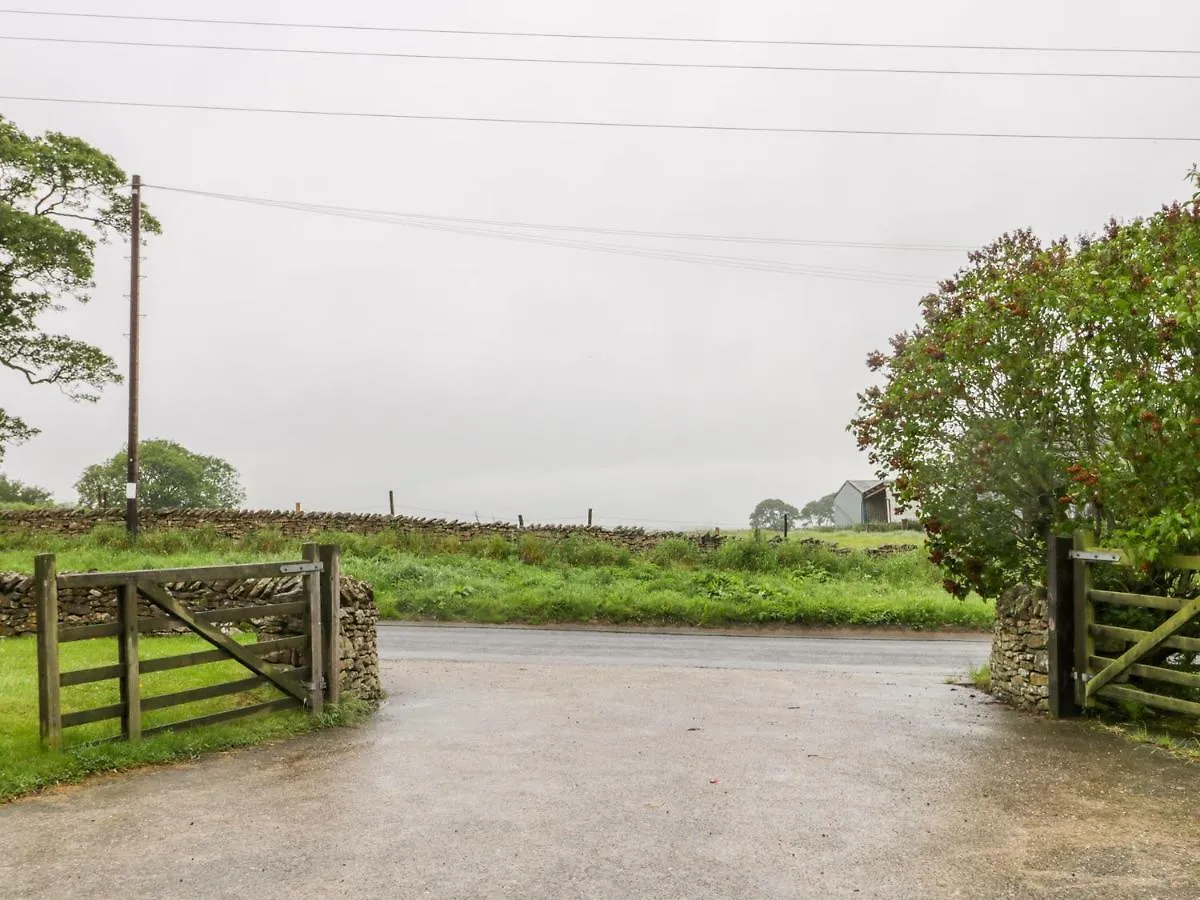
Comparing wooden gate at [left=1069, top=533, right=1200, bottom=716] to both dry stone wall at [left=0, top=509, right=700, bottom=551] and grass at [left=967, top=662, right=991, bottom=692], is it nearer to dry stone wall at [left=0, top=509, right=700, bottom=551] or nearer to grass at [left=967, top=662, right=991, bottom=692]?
grass at [left=967, top=662, right=991, bottom=692]

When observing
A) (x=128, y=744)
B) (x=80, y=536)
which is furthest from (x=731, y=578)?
(x=80, y=536)

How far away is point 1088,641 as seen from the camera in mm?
10320

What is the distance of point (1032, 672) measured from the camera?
11.2m

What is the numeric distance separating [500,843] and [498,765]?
222 cm

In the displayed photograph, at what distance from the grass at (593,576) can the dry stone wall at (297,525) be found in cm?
87

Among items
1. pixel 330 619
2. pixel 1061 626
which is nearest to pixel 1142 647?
pixel 1061 626

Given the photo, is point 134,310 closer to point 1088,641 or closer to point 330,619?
point 330,619

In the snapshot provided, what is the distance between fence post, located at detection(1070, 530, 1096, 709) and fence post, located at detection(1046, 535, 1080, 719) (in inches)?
2.6

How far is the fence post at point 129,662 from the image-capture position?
27.8 ft

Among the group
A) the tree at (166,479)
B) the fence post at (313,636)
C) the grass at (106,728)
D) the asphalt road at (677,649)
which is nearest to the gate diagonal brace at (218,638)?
the fence post at (313,636)

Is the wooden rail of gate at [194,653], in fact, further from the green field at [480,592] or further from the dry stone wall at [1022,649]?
the dry stone wall at [1022,649]

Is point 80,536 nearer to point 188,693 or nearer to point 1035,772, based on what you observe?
point 188,693

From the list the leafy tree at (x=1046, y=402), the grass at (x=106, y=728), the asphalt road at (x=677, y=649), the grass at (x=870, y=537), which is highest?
the leafy tree at (x=1046, y=402)

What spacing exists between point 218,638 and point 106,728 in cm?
129
